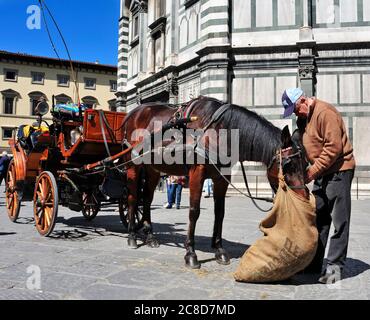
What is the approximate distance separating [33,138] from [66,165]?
941 mm

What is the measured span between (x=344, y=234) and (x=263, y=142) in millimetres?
1185

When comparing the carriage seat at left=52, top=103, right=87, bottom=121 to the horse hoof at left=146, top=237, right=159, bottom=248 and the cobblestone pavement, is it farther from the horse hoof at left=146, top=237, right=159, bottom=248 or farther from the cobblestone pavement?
the horse hoof at left=146, top=237, right=159, bottom=248

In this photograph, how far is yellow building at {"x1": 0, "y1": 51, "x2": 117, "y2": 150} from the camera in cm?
4488

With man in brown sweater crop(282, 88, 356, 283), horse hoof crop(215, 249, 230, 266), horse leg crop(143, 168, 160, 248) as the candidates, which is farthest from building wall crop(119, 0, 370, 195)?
man in brown sweater crop(282, 88, 356, 283)

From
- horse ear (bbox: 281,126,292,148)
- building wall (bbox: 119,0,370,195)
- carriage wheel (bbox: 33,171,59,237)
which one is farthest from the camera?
building wall (bbox: 119,0,370,195)

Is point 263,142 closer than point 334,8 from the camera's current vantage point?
Yes

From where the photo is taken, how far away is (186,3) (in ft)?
63.0

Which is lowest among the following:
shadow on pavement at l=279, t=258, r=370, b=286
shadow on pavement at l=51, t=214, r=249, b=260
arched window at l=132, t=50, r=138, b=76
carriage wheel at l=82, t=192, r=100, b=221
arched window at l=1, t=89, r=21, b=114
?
shadow on pavement at l=279, t=258, r=370, b=286

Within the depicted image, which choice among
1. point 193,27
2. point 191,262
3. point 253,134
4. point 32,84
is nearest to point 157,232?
point 191,262

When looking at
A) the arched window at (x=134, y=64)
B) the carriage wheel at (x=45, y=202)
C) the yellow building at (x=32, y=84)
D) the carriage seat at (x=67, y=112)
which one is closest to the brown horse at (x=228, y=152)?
the carriage wheel at (x=45, y=202)

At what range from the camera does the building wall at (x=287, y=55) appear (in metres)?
15.6

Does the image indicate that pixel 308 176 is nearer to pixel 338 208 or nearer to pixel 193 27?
pixel 338 208
